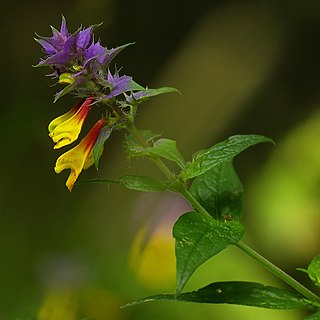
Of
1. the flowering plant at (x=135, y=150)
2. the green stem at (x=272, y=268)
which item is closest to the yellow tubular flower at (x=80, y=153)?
the flowering plant at (x=135, y=150)

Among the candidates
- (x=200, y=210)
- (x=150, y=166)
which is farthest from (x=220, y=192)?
(x=150, y=166)

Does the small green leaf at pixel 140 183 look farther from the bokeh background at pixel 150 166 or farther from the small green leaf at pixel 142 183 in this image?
the bokeh background at pixel 150 166

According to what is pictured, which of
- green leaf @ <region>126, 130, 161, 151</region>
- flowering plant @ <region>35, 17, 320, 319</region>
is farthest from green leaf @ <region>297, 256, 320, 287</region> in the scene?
green leaf @ <region>126, 130, 161, 151</region>

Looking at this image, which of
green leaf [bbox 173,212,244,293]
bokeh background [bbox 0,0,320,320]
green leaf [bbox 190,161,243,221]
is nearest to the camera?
green leaf [bbox 173,212,244,293]

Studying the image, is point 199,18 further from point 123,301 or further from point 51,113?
point 123,301

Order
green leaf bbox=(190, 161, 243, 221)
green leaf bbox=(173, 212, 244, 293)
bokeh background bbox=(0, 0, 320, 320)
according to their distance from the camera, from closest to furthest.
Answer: green leaf bbox=(173, 212, 244, 293) → green leaf bbox=(190, 161, 243, 221) → bokeh background bbox=(0, 0, 320, 320)

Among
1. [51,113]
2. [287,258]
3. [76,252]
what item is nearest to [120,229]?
[76,252]

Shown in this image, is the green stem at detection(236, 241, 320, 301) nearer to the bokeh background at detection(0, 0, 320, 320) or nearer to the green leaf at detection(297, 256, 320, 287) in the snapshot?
the green leaf at detection(297, 256, 320, 287)

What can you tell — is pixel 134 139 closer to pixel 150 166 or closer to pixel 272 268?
pixel 272 268

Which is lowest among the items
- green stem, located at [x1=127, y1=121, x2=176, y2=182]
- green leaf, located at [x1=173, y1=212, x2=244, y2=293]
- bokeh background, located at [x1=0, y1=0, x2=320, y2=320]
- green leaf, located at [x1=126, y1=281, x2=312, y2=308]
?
bokeh background, located at [x1=0, y1=0, x2=320, y2=320]
